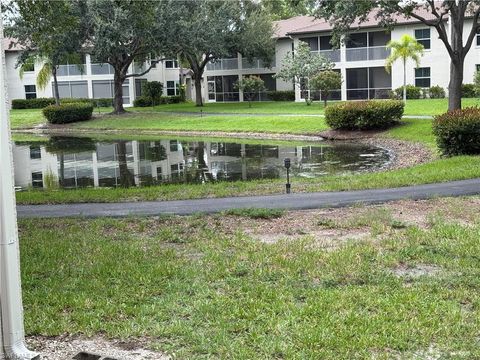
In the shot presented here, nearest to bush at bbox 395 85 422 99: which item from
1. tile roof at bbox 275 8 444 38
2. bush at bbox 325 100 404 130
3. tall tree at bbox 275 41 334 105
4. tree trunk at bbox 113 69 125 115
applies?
tile roof at bbox 275 8 444 38

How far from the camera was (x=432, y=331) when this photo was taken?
518cm

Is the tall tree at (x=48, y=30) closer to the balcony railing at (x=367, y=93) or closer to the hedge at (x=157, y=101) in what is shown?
the hedge at (x=157, y=101)

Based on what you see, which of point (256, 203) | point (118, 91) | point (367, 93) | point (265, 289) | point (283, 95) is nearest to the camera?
point (265, 289)

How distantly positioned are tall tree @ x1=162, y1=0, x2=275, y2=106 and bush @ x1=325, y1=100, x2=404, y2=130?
1549cm

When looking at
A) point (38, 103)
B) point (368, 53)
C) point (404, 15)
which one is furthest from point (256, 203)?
point (38, 103)

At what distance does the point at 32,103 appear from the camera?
5912 centimetres

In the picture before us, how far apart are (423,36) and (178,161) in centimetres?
2924

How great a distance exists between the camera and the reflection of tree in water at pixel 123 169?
1902cm

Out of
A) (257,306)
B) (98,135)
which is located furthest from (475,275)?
(98,135)

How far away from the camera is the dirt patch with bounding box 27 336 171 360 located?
4.95 meters

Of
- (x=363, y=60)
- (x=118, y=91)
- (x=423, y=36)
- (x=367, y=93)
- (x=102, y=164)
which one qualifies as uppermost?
(x=423, y=36)

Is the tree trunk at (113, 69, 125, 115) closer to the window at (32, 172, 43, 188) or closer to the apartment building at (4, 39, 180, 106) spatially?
the apartment building at (4, 39, 180, 106)

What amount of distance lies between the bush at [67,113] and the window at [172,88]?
67.5 ft

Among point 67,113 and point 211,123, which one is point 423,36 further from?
point 67,113
